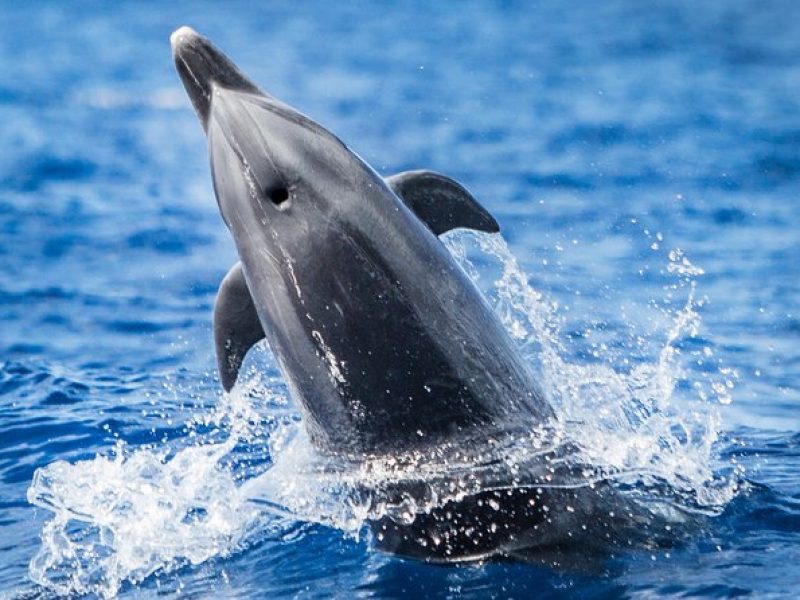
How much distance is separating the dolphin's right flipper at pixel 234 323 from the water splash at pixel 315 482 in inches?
24.1

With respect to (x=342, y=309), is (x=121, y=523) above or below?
below

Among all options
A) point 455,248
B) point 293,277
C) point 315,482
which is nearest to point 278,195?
point 293,277

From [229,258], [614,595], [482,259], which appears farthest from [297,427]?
[229,258]

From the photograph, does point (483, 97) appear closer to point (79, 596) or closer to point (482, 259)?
point (482, 259)

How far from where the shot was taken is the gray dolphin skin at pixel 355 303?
6.85 meters

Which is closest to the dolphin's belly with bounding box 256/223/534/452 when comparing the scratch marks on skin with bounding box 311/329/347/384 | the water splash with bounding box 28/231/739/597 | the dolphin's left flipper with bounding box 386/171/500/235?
the scratch marks on skin with bounding box 311/329/347/384

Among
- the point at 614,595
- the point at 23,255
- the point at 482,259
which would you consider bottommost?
the point at 614,595

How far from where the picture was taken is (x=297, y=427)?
343 inches

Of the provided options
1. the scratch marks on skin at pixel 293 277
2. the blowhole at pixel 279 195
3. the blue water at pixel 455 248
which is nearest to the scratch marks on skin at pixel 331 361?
the scratch marks on skin at pixel 293 277

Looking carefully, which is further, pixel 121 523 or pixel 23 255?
pixel 23 255

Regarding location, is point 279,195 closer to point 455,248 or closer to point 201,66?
point 201,66

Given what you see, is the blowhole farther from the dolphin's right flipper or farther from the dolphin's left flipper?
the dolphin's left flipper

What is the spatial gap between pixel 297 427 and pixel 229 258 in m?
9.07

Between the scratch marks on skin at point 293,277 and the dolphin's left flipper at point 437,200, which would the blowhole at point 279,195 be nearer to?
the scratch marks on skin at point 293,277
